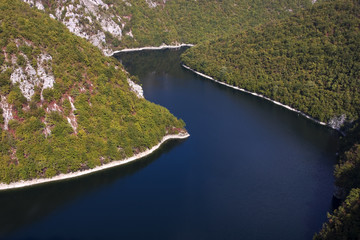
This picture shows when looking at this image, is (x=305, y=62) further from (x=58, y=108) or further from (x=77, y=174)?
(x=77, y=174)

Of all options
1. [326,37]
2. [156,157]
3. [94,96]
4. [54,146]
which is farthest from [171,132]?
[326,37]

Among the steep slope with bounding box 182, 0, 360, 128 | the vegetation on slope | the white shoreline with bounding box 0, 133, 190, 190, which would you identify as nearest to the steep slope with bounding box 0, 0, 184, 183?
the white shoreline with bounding box 0, 133, 190, 190

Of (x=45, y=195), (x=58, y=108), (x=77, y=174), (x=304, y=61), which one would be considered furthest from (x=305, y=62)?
(x=45, y=195)

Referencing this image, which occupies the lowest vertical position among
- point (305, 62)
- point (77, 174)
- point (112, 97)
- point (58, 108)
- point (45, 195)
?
point (45, 195)

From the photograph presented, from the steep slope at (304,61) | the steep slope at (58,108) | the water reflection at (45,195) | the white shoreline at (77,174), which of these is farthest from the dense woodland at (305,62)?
the water reflection at (45,195)

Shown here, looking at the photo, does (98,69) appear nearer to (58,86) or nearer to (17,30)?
(58,86)

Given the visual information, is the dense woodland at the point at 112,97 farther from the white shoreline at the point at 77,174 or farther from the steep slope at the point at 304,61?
the white shoreline at the point at 77,174
